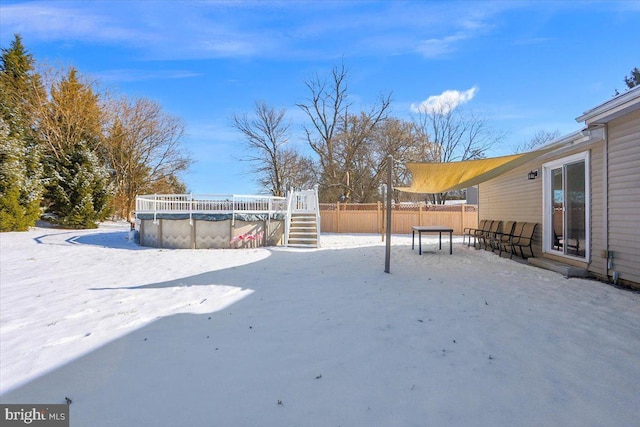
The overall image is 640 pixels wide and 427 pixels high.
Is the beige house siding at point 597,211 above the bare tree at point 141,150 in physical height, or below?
below

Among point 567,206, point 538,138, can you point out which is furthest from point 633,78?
point 567,206

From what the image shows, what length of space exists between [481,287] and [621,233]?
2.39m

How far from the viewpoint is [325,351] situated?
107 inches

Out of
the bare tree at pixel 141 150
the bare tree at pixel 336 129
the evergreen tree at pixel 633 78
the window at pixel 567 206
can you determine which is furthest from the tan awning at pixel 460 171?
the evergreen tree at pixel 633 78

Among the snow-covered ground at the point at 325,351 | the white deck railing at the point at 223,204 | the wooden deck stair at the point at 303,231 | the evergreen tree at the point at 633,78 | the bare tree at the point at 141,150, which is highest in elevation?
the evergreen tree at the point at 633,78

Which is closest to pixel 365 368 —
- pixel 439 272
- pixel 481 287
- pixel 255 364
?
pixel 255 364

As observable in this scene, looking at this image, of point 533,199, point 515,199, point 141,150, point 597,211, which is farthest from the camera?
point 141,150

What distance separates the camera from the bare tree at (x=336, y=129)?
919 inches

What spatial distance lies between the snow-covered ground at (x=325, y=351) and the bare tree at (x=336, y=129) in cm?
1843

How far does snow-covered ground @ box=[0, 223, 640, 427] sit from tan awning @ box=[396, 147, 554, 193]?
2077 mm

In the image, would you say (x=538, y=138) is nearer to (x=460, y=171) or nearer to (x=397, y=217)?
(x=397, y=217)

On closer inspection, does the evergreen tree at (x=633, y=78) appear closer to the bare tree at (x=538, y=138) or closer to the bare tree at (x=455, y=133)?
the bare tree at (x=538, y=138)

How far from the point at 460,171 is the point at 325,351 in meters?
5.36

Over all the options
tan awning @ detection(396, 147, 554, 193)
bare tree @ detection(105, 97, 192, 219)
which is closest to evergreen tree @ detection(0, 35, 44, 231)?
bare tree @ detection(105, 97, 192, 219)
